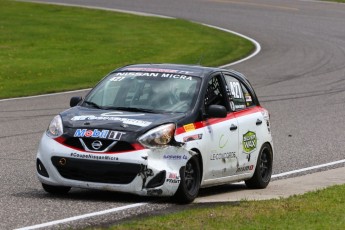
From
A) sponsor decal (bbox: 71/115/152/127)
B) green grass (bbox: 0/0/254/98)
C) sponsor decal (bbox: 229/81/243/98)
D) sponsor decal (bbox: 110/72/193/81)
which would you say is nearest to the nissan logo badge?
sponsor decal (bbox: 71/115/152/127)

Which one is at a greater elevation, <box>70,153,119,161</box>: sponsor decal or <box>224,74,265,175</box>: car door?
<box>70,153,119,161</box>: sponsor decal

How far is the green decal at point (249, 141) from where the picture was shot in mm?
12664

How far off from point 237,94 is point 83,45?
22022mm

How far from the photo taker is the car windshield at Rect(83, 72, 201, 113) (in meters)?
12.0

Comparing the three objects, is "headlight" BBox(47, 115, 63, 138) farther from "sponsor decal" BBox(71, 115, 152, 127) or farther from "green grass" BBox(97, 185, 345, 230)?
"green grass" BBox(97, 185, 345, 230)

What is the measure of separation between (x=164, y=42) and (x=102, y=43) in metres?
2.03

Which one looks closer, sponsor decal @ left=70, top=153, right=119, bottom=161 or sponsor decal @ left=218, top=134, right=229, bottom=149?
sponsor decal @ left=70, top=153, right=119, bottom=161

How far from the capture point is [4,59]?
102ft

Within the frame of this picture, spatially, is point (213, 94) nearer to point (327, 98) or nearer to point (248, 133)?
point (248, 133)

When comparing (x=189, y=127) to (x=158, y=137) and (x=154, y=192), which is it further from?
(x=154, y=192)

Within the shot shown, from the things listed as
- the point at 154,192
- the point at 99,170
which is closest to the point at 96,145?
the point at 99,170

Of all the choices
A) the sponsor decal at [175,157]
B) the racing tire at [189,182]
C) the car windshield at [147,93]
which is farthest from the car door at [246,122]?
the sponsor decal at [175,157]

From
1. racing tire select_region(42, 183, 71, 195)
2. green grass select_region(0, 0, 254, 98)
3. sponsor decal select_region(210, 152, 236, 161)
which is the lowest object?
green grass select_region(0, 0, 254, 98)

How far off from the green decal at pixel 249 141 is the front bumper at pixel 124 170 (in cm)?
162
